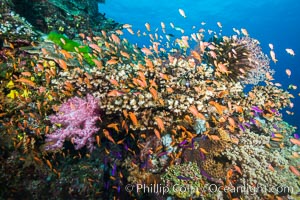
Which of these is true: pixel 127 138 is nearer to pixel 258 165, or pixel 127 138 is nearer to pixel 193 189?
pixel 193 189

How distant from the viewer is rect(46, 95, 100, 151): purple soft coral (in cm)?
461

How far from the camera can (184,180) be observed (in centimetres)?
450

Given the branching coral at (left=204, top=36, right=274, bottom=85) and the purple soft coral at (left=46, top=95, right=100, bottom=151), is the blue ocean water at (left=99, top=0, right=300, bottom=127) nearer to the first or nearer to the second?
the branching coral at (left=204, top=36, right=274, bottom=85)

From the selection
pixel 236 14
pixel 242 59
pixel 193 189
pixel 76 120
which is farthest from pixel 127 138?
pixel 236 14

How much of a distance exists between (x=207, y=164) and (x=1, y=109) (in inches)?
187

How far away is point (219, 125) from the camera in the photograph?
5.27 metres

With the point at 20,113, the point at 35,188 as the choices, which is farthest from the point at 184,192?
the point at 20,113

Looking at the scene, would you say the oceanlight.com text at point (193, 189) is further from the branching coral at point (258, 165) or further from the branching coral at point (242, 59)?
the branching coral at point (242, 59)

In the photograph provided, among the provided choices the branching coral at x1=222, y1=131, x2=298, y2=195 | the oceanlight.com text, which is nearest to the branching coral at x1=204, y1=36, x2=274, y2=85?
the branching coral at x1=222, y1=131, x2=298, y2=195

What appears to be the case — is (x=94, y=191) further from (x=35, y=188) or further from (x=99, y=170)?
(x=35, y=188)

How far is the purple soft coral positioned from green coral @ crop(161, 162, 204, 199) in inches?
74.0

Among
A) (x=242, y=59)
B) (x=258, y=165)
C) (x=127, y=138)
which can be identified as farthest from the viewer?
(x=242, y=59)

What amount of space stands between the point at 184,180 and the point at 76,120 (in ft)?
8.71

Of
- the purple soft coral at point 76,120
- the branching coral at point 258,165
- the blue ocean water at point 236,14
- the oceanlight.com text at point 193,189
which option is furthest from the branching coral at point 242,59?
the blue ocean water at point 236,14
